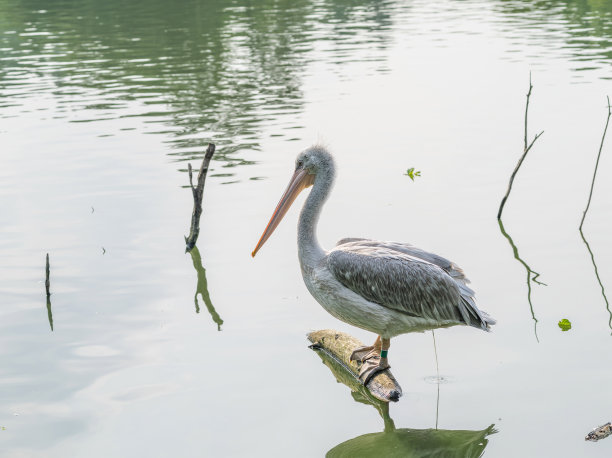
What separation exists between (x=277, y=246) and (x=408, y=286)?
169 inches

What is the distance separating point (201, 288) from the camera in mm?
9477

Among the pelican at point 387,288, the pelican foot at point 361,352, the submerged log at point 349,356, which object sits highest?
the pelican at point 387,288

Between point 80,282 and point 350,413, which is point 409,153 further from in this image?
point 350,413

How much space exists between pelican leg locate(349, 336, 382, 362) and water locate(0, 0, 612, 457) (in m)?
0.27

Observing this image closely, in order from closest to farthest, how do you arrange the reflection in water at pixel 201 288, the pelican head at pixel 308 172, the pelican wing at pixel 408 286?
the pelican wing at pixel 408 286 → the pelican head at pixel 308 172 → the reflection in water at pixel 201 288

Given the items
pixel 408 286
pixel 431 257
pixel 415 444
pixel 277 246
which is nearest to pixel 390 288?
pixel 408 286

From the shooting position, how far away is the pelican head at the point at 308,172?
7.20 metres

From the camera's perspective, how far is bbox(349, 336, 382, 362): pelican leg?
23.0 feet

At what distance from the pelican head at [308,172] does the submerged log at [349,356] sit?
3.25ft

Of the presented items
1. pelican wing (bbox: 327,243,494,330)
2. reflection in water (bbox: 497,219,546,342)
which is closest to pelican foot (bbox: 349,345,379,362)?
pelican wing (bbox: 327,243,494,330)

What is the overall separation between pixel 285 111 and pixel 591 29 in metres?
14.2

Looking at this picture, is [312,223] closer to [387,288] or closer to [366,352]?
[387,288]

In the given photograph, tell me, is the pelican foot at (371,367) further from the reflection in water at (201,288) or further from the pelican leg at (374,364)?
the reflection in water at (201,288)

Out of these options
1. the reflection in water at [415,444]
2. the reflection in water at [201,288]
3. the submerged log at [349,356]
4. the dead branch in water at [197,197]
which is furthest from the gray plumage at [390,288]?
the dead branch in water at [197,197]
